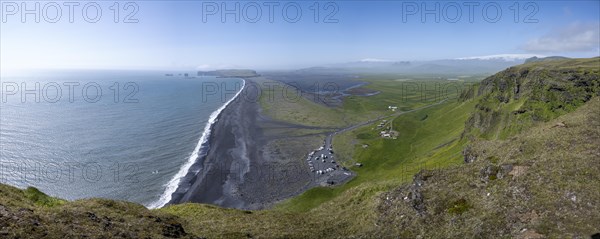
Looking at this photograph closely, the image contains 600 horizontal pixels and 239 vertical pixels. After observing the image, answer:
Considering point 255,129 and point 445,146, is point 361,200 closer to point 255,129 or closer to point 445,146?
point 445,146

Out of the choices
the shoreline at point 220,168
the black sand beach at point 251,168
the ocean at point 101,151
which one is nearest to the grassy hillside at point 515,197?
the black sand beach at point 251,168

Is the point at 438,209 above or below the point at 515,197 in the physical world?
below

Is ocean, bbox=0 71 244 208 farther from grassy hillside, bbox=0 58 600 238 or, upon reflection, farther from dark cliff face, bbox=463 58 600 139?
dark cliff face, bbox=463 58 600 139

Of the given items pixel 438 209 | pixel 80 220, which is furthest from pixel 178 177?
pixel 438 209

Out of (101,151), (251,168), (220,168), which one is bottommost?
(251,168)

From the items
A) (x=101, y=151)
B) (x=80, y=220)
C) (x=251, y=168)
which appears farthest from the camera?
(x=101, y=151)

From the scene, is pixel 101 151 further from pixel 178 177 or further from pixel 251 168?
pixel 251 168

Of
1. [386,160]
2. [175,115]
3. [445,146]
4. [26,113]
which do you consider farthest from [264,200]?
[26,113]

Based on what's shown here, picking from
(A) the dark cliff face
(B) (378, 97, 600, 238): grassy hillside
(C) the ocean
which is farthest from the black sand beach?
(A) the dark cliff face
